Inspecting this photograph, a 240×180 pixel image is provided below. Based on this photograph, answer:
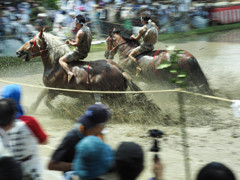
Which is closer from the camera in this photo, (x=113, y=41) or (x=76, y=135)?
(x=76, y=135)

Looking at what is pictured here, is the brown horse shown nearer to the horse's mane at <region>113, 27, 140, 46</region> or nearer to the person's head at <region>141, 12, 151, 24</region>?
the person's head at <region>141, 12, 151, 24</region>

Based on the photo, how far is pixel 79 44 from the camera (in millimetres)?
7895

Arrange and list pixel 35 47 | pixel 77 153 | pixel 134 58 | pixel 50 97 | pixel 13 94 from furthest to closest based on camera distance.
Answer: pixel 134 58 → pixel 35 47 → pixel 50 97 → pixel 13 94 → pixel 77 153

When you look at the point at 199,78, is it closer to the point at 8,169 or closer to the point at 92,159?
the point at 92,159

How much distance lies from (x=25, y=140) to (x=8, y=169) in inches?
24.6

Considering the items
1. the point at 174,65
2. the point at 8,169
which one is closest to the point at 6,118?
the point at 8,169

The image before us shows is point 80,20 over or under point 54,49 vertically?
over

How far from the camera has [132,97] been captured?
24.0ft

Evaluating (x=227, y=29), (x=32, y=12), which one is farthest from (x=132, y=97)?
(x=227, y=29)

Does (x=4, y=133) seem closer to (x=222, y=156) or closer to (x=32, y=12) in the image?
(x=222, y=156)

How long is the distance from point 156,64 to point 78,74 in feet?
6.95

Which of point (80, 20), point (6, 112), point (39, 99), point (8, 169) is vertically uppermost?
point (80, 20)

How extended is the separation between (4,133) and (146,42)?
21.6 feet

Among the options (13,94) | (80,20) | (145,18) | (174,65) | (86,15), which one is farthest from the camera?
(86,15)
